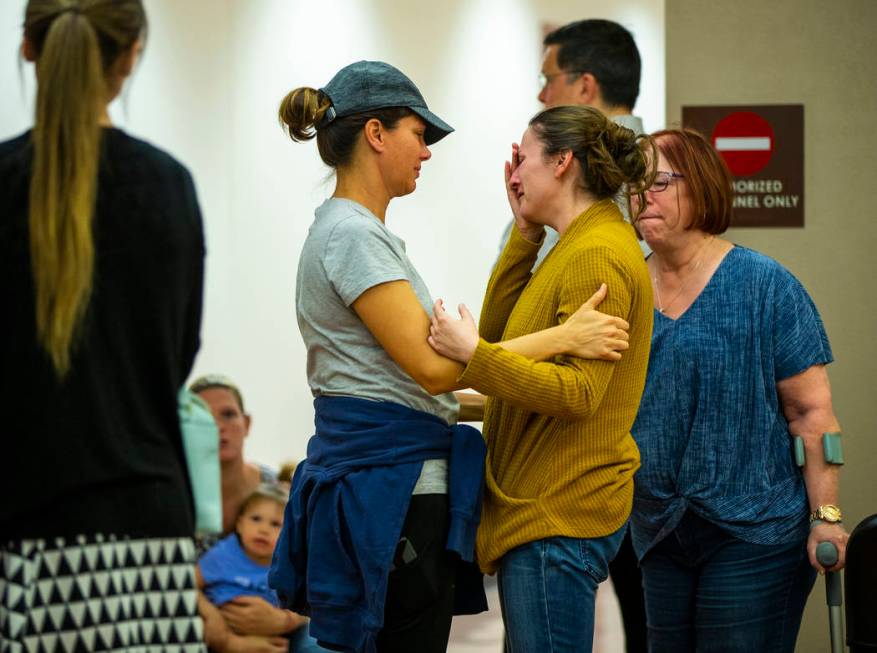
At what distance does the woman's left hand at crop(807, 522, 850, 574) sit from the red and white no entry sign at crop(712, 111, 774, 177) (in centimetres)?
146

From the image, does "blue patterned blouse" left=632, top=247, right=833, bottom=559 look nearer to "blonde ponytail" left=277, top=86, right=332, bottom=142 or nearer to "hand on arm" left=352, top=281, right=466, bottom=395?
"hand on arm" left=352, top=281, right=466, bottom=395

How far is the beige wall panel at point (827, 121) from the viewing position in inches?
139

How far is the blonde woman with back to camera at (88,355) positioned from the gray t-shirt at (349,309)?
0.55m

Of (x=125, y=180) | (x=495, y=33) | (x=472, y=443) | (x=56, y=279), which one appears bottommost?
(x=472, y=443)

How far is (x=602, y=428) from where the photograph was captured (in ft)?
6.84

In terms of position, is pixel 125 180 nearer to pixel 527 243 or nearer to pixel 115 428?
pixel 115 428

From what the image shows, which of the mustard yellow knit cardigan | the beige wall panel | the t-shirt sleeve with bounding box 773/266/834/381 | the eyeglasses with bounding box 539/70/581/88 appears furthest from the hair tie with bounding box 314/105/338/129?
the beige wall panel

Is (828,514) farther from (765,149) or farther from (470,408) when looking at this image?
(765,149)

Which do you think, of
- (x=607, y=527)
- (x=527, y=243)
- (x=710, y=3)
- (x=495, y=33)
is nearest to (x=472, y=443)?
(x=607, y=527)

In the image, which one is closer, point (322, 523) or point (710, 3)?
point (322, 523)

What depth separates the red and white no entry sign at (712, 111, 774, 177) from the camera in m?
3.56

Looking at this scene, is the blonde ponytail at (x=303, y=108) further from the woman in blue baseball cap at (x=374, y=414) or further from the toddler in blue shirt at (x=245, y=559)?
the toddler in blue shirt at (x=245, y=559)

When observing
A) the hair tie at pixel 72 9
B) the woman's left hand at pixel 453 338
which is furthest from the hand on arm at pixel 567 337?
the hair tie at pixel 72 9

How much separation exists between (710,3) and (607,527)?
2.03m
